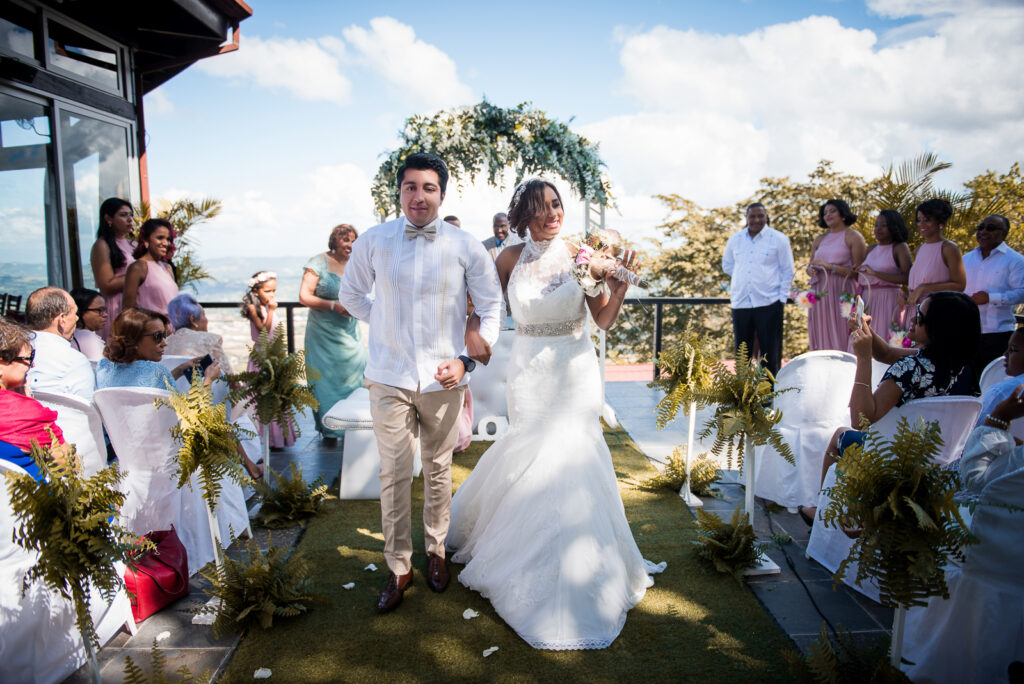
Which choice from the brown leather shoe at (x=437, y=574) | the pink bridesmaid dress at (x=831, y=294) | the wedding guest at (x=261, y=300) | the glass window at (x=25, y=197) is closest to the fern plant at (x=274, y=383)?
the brown leather shoe at (x=437, y=574)

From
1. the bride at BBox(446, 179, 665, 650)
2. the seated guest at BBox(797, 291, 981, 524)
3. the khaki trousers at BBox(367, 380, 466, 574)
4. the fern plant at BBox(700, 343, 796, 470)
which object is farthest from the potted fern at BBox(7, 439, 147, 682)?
the seated guest at BBox(797, 291, 981, 524)

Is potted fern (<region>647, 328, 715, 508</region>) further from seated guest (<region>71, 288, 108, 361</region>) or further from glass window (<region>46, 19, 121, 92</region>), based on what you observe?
glass window (<region>46, 19, 121, 92</region>)

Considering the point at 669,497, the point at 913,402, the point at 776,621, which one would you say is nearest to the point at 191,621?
the point at 776,621

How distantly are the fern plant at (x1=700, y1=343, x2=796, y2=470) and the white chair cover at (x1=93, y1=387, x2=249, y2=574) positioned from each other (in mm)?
2489

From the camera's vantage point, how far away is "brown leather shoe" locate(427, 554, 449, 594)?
275cm

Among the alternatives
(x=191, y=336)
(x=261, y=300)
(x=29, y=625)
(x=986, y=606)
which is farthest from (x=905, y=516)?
(x=261, y=300)

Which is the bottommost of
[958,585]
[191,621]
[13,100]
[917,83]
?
[191,621]

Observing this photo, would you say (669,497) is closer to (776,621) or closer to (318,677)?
(776,621)

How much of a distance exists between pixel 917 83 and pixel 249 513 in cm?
3663

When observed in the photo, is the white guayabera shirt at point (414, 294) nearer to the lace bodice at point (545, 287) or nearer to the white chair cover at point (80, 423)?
the lace bodice at point (545, 287)

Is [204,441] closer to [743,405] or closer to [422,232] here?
[422,232]

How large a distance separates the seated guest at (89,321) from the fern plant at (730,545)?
3.82 meters

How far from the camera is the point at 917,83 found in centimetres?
2916

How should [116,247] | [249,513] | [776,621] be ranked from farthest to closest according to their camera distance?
[116,247] < [249,513] < [776,621]
